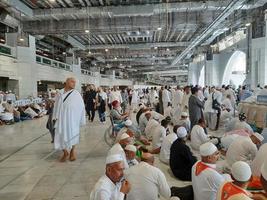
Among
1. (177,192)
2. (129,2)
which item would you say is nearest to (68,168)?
(177,192)

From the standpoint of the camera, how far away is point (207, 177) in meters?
3.59

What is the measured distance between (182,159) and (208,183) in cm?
208

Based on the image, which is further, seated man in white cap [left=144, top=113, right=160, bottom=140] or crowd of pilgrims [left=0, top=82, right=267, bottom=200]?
seated man in white cap [left=144, top=113, right=160, bottom=140]

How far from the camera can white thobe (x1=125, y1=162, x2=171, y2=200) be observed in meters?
3.64

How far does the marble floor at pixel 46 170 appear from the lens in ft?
16.4

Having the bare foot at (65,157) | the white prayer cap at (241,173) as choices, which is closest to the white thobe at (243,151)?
the white prayer cap at (241,173)

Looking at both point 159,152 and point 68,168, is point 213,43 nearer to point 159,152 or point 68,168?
point 159,152

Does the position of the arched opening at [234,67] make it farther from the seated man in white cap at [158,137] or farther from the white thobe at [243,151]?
the white thobe at [243,151]

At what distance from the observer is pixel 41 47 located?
24.3m

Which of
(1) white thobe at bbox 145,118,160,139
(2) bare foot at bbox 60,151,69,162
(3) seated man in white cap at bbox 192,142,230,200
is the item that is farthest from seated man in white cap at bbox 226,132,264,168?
(2) bare foot at bbox 60,151,69,162

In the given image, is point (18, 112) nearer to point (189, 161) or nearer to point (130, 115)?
point (130, 115)

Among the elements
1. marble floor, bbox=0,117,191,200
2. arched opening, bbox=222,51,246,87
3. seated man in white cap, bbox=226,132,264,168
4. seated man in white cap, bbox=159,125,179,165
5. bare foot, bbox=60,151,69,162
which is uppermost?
arched opening, bbox=222,51,246,87

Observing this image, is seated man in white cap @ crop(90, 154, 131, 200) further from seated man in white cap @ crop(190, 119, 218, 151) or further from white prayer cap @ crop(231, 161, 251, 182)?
seated man in white cap @ crop(190, 119, 218, 151)

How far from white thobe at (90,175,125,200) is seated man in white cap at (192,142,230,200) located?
1339 mm
